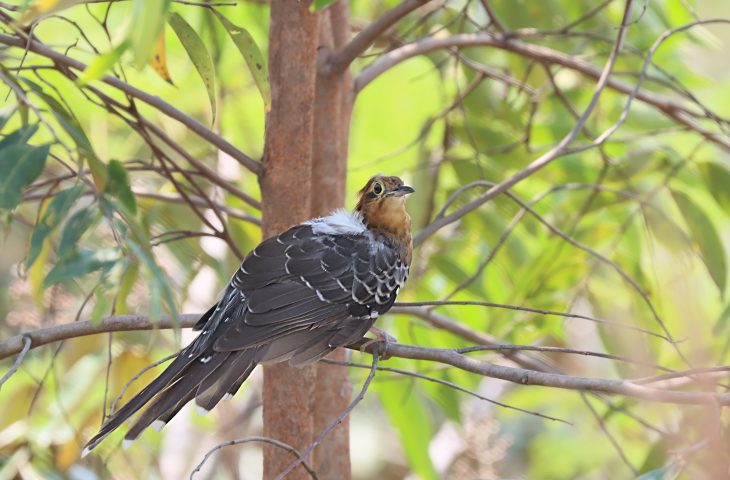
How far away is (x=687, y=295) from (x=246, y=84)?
490 centimetres

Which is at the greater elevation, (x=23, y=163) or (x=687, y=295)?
(x=23, y=163)

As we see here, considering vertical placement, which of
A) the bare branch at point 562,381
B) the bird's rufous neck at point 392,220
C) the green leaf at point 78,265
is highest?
the bird's rufous neck at point 392,220

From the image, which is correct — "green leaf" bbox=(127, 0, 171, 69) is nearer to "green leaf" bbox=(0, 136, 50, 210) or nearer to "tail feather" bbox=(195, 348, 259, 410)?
"green leaf" bbox=(0, 136, 50, 210)

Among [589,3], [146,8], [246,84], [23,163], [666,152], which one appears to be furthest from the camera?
[246,84]

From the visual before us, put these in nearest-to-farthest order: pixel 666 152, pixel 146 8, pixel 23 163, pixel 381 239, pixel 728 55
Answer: pixel 146 8 → pixel 23 163 → pixel 381 239 → pixel 666 152 → pixel 728 55

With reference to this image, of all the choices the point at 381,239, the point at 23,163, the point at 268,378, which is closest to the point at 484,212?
the point at 381,239

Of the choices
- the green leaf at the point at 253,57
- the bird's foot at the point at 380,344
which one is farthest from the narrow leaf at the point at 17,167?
the bird's foot at the point at 380,344

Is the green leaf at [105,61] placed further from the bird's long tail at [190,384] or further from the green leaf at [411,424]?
the green leaf at [411,424]

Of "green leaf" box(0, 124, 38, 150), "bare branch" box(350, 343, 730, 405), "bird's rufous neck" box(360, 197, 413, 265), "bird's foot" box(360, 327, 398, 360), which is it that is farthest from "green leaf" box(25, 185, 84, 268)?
"bird's rufous neck" box(360, 197, 413, 265)

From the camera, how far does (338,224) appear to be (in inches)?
166

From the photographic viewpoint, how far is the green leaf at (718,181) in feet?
15.7

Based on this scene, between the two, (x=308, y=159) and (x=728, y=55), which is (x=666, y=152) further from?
(x=728, y=55)

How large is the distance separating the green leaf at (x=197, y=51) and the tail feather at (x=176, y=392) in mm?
929

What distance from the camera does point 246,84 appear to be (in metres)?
6.91
